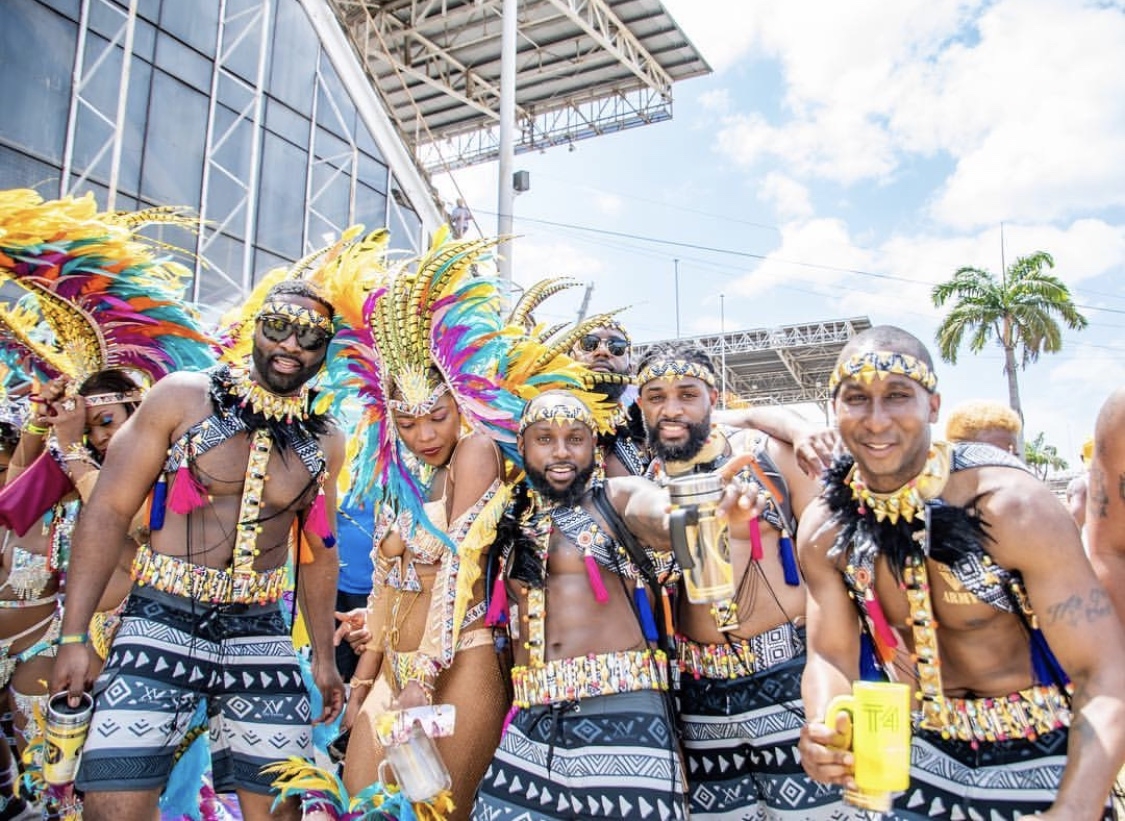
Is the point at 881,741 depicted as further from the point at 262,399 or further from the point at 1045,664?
the point at 262,399

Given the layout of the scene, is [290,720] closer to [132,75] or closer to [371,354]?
[371,354]

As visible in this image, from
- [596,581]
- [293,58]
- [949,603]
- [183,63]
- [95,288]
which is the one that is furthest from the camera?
[293,58]

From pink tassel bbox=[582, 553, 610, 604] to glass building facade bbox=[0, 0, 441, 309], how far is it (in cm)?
697

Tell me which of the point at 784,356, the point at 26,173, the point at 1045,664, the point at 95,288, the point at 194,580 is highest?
the point at 784,356

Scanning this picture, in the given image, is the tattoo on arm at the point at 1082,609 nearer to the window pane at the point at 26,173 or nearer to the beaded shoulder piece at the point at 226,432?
the beaded shoulder piece at the point at 226,432

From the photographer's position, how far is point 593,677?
2.63m

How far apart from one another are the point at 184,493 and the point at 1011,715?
8.81 ft

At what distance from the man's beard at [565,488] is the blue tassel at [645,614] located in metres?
0.39

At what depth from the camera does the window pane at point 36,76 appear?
8.17 meters

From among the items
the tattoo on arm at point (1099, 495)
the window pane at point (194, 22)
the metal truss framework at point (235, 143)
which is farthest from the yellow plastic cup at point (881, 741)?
the window pane at point (194, 22)

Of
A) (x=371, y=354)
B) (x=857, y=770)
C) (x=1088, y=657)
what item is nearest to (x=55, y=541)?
(x=371, y=354)

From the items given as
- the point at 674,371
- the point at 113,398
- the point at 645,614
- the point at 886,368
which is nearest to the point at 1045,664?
the point at 886,368

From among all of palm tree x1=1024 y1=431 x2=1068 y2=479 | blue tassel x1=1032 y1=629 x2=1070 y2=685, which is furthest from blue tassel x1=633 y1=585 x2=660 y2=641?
palm tree x1=1024 y1=431 x2=1068 y2=479

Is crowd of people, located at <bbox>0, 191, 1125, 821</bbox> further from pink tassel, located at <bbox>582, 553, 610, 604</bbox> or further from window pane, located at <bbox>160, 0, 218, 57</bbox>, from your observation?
window pane, located at <bbox>160, 0, 218, 57</bbox>
